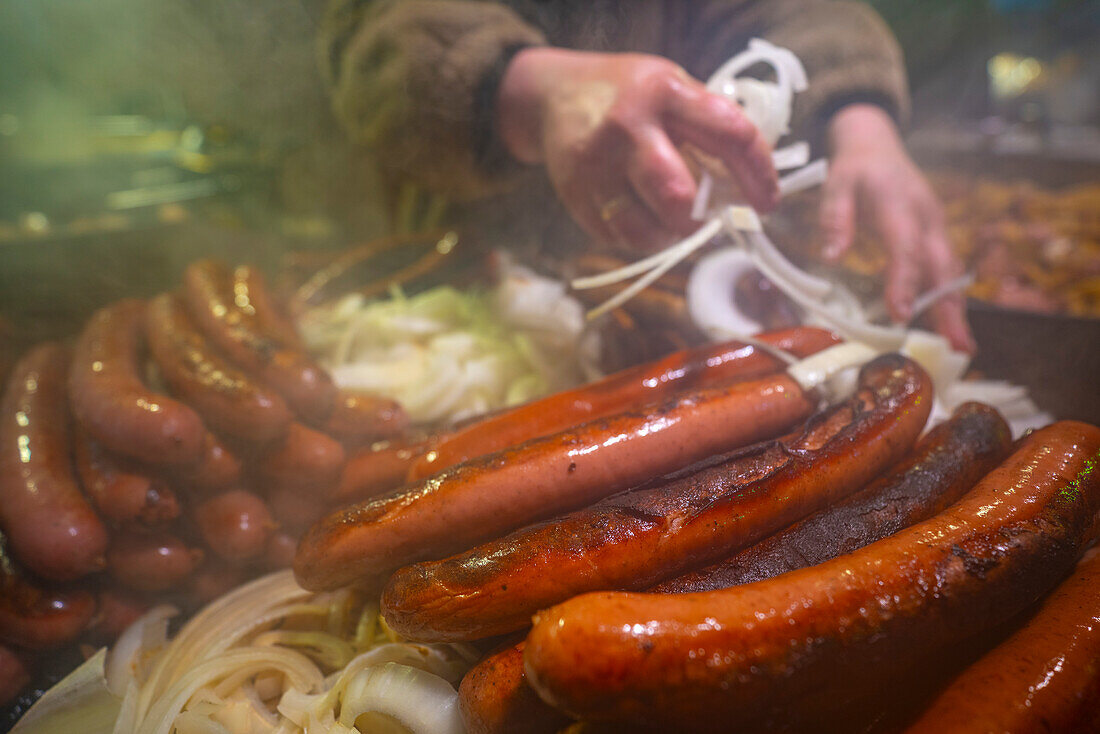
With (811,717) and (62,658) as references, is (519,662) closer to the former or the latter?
(811,717)

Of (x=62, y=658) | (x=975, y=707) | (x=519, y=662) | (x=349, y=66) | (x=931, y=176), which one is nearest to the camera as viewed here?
(x=975, y=707)

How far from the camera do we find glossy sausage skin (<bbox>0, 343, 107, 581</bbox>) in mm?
1605

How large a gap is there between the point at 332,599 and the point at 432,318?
171 cm

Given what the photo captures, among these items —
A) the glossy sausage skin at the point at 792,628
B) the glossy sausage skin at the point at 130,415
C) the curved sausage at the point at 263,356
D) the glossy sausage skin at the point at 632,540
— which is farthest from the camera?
the curved sausage at the point at 263,356

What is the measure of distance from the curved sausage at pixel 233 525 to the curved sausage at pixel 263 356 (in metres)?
0.40

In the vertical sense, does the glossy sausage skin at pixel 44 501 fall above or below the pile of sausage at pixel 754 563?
below

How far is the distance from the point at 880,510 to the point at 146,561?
235 cm

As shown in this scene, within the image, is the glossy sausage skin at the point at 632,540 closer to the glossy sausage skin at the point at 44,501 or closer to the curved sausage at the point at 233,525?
the curved sausage at the point at 233,525

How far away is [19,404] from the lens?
6.26ft

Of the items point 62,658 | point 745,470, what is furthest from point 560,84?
point 62,658

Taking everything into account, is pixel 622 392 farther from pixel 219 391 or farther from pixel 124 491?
pixel 124 491

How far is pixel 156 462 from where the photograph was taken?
5.76ft

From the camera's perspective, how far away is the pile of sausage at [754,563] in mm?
1031

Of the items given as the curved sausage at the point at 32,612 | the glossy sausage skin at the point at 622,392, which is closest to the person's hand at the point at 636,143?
the glossy sausage skin at the point at 622,392
